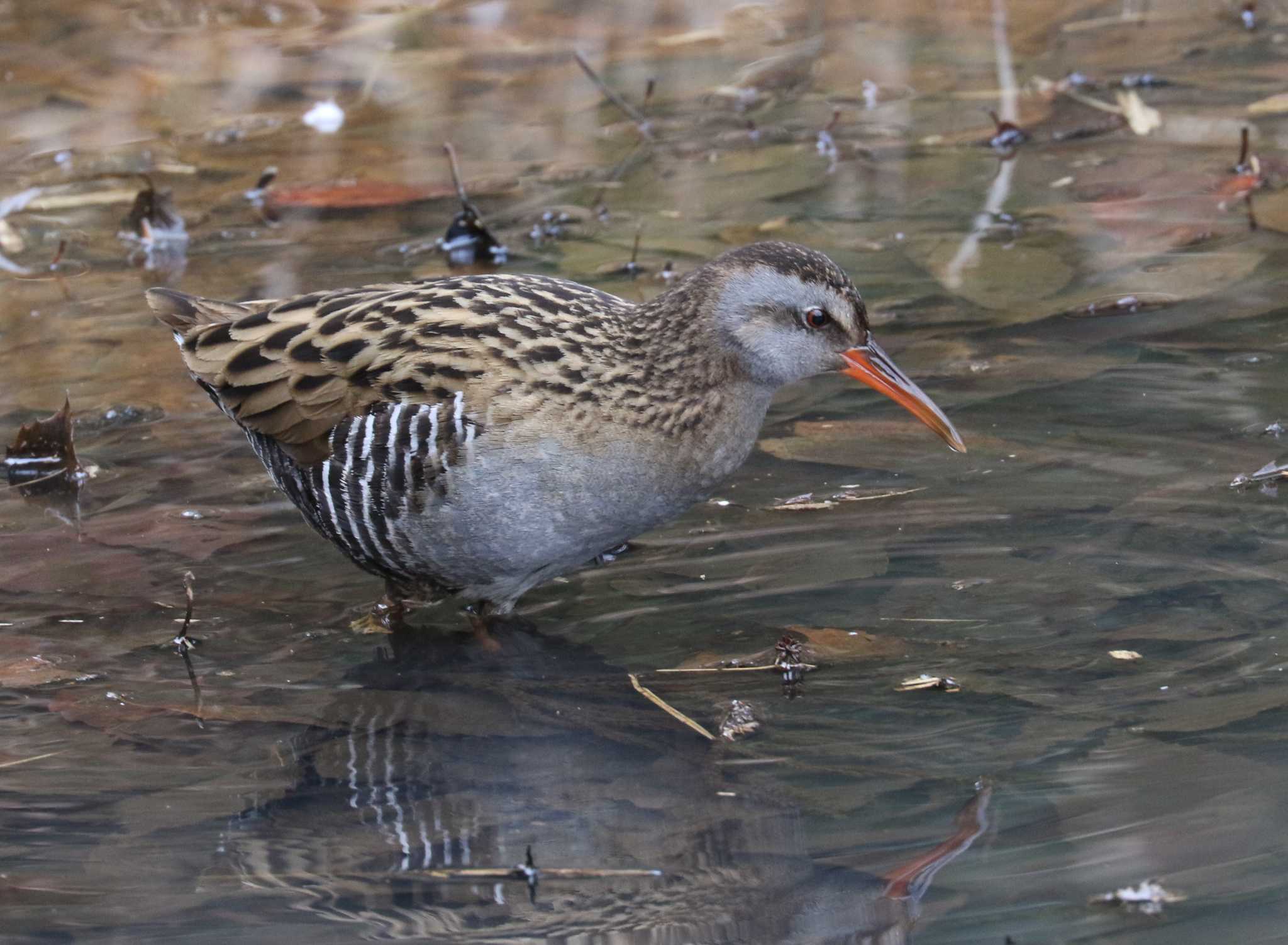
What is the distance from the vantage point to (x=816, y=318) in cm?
423

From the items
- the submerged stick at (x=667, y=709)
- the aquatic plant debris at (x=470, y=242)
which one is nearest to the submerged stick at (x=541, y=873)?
the submerged stick at (x=667, y=709)

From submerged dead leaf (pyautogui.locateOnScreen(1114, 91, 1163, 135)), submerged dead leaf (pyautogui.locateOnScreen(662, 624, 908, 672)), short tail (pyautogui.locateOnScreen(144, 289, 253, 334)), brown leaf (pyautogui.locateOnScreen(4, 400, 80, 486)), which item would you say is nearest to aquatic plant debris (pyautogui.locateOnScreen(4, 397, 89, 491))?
brown leaf (pyautogui.locateOnScreen(4, 400, 80, 486))

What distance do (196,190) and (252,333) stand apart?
3.71 meters

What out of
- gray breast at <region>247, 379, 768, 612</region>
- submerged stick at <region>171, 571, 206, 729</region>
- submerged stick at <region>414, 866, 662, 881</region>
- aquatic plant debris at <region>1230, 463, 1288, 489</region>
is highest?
aquatic plant debris at <region>1230, 463, 1288, 489</region>

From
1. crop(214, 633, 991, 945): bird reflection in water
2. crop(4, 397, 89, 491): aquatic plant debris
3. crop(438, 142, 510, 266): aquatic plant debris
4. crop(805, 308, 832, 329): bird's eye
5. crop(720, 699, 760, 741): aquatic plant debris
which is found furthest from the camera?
crop(438, 142, 510, 266): aquatic plant debris

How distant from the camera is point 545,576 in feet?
14.4

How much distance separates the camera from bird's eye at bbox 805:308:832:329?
13.8 ft

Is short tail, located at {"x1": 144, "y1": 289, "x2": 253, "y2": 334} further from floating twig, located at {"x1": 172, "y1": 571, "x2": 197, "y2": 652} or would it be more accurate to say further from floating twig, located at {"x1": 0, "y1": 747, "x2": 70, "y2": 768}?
floating twig, located at {"x1": 0, "y1": 747, "x2": 70, "y2": 768}

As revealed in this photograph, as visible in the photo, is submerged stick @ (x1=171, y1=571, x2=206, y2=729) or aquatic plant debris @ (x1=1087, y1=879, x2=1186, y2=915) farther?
submerged stick @ (x1=171, y1=571, x2=206, y2=729)

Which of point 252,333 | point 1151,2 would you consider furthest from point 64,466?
point 1151,2

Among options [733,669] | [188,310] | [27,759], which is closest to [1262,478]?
[733,669]

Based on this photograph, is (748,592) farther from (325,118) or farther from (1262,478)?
(325,118)

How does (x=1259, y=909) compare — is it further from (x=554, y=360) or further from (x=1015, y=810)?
(x=554, y=360)

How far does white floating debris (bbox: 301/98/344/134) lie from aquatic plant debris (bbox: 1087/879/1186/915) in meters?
6.59
